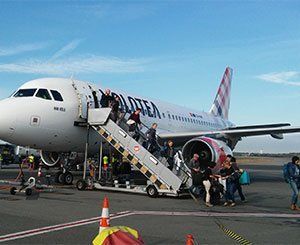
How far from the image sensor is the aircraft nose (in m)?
12.4

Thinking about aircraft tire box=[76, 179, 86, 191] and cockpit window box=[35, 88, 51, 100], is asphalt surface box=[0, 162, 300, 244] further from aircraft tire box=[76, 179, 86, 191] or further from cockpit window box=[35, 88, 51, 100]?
cockpit window box=[35, 88, 51, 100]

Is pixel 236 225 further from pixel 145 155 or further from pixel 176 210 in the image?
pixel 145 155

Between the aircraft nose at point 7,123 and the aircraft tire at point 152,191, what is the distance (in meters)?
4.81

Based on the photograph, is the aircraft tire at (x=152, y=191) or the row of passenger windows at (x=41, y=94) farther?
the row of passenger windows at (x=41, y=94)

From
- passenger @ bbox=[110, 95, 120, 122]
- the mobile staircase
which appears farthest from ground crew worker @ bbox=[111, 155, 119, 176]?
passenger @ bbox=[110, 95, 120, 122]

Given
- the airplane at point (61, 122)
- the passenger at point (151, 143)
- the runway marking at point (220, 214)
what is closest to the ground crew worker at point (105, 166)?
the airplane at point (61, 122)

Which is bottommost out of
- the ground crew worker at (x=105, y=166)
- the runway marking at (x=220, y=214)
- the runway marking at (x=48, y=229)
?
the runway marking at (x=220, y=214)

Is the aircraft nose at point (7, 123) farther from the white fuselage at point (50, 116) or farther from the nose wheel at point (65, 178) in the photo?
the nose wheel at point (65, 178)

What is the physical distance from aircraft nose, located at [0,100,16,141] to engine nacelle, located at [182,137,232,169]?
22.7 feet

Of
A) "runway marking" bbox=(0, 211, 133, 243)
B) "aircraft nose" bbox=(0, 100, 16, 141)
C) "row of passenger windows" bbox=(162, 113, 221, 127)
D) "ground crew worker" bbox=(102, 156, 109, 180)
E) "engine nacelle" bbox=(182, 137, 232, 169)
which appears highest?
"row of passenger windows" bbox=(162, 113, 221, 127)

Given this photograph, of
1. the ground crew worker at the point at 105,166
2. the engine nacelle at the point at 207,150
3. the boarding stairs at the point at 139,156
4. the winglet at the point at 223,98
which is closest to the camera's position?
the boarding stairs at the point at 139,156

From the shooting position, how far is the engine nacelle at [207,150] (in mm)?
15164

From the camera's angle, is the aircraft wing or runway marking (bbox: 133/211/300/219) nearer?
runway marking (bbox: 133/211/300/219)

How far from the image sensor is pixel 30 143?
13211 mm
